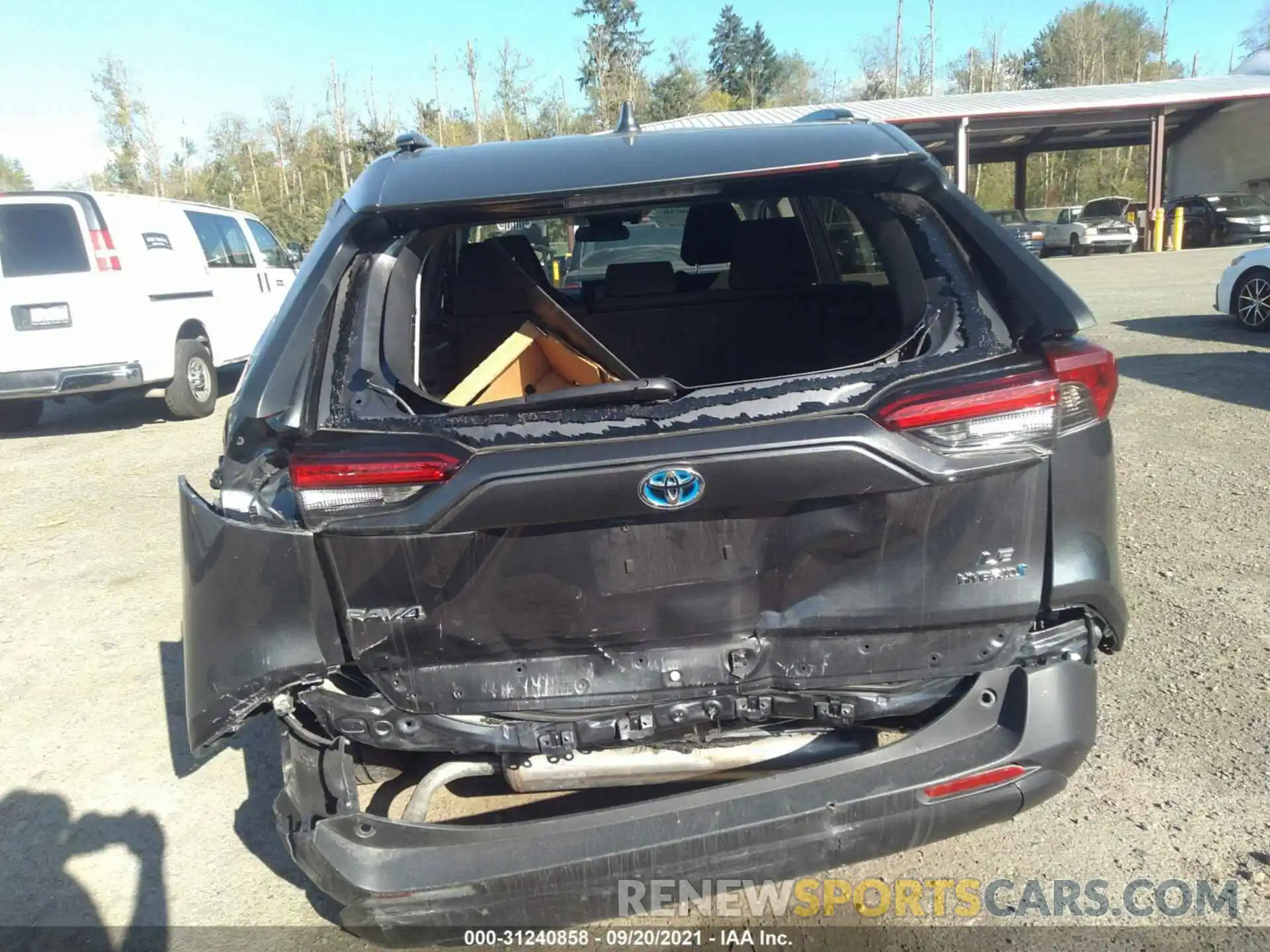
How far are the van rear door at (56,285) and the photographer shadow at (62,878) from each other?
5.98 m

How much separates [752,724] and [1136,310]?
1319cm

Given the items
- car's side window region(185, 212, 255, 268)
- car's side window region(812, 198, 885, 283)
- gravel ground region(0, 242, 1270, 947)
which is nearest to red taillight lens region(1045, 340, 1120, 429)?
car's side window region(812, 198, 885, 283)

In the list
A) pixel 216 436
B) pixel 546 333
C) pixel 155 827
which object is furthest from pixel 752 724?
pixel 216 436

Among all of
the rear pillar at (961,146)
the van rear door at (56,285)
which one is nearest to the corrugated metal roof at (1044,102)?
the rear pillar at (961,146)

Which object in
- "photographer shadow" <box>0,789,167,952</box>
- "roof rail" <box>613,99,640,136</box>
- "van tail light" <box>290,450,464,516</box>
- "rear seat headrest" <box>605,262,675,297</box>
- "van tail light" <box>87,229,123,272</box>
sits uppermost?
"roof rail" <box>613,99,640,136</box>

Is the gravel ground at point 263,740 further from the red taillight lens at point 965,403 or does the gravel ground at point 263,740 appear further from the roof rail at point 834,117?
the roof rail at point 834,117

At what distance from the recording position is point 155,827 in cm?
305

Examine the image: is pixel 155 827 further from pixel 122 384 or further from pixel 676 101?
pixel 676 101

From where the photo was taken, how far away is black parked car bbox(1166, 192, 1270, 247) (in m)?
27.2

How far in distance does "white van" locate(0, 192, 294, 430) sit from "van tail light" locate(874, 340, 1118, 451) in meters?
8.08

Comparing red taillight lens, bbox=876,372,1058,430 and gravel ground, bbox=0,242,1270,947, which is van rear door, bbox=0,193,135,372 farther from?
red taillight lens, bbox=876,372,1058,430

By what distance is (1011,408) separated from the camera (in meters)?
2.04

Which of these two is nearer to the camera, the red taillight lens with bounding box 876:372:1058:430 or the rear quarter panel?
the red taillight lens with bounding box 876:372:1058:430

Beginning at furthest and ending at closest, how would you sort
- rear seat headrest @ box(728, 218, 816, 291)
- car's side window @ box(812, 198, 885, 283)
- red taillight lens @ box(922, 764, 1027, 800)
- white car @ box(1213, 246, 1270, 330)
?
1. white car @ box(1213, 246, 1270, 330)
2. rear seat headrest @ box(728, 218, 816, 291)
3. car's side window @ box(812, 198, 885, 283)
4. red taillight lens @ box(922, 764, 1027, 800)
